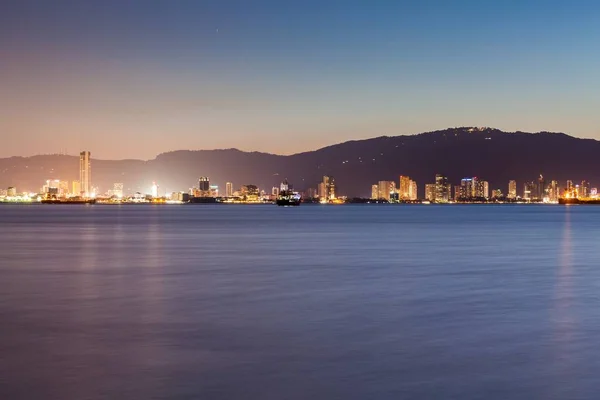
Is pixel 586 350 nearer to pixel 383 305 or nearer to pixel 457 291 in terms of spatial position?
pixel 383 305

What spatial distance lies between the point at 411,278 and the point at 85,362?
18.8m

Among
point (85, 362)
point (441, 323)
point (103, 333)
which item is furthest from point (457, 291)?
point (85, 362)

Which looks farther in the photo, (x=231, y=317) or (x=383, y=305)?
(x=383, y=305)

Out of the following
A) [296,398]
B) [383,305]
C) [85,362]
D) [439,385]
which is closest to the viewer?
[296,398]

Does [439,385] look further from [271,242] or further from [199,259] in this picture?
[271,242]

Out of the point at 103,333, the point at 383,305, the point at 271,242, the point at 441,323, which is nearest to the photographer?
the point at 103,333

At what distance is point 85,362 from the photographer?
15.0 meters

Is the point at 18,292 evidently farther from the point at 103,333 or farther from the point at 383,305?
Result: the point at 383,305

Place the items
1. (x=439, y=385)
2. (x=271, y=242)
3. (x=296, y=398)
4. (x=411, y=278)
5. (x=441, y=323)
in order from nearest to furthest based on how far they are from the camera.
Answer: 1. (x=296, y=398)
2. (x=439, y=385)
3. (x=441, y=323)
4. (x=411, y=278)
5. (x=271, y=242)

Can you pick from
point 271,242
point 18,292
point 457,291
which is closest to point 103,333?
point 18,292

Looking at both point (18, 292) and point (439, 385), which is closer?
point (439, 385)

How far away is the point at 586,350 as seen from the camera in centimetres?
1652

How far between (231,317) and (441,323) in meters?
5.27

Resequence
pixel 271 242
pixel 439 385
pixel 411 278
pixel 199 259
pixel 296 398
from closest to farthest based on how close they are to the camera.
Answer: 1. pixel 296 398
2. pixel 439 385
3. pixel 411 278
4. pixel 199 259
5. pixel 271 242
